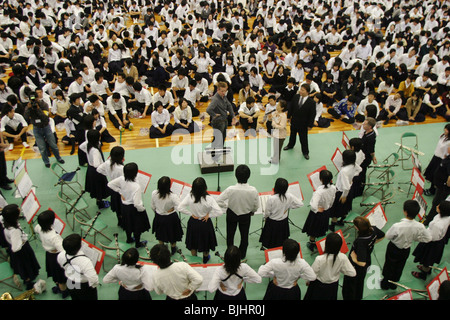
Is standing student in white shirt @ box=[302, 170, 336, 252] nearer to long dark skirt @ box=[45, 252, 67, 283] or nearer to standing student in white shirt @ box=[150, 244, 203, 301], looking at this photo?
standing student in white shirt @ box=[150, 244, 203, 301]

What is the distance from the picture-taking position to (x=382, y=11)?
51.9 ft

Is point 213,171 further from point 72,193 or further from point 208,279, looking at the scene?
point 208,279

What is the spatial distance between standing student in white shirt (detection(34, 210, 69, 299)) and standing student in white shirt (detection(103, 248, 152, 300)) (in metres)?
0.92

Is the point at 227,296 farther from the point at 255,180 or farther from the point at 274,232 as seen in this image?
the point at 255,180

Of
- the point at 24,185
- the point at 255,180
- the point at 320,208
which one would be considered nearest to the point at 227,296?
the point at 320,208

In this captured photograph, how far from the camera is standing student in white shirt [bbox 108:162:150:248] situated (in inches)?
188

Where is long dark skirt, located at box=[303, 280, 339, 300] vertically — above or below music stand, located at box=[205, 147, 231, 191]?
below

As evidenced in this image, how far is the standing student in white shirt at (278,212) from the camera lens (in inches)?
180

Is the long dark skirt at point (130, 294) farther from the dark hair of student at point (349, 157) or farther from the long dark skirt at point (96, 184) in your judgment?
the dark hair of student at point (349, 157)

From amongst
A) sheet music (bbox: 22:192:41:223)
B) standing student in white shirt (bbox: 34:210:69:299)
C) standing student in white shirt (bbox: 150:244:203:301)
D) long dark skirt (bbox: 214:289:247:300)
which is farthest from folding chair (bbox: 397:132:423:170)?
sheet music (bbox: 22:192:41:223)

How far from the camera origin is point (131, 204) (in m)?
5.01

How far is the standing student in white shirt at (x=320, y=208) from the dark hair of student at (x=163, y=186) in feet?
6.15

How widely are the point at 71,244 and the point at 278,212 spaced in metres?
2.42

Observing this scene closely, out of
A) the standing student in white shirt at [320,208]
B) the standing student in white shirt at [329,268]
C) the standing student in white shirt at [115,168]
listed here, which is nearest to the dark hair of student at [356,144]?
the standing student in white shirt at [320,208]
